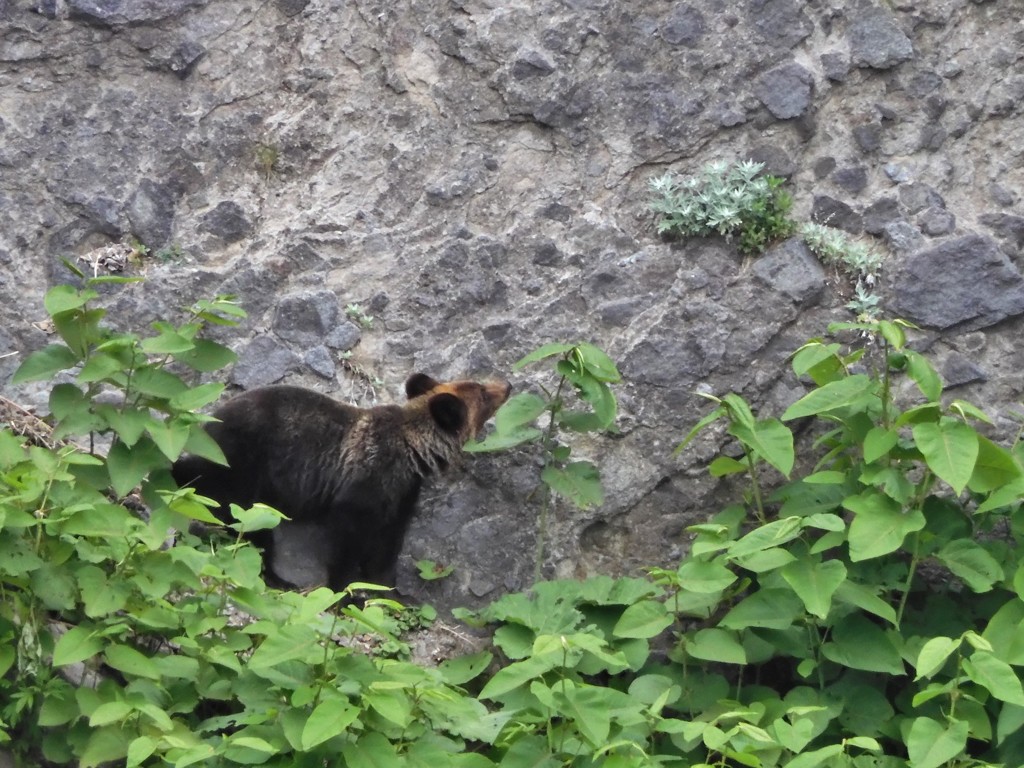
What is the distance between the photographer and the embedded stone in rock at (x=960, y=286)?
7.08 m

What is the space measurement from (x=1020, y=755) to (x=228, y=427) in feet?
12.8

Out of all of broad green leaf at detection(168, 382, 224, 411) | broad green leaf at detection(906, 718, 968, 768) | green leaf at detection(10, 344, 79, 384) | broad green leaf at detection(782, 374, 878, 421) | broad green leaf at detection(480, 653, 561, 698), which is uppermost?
green leaf at detection(10, 344, 79, 384)

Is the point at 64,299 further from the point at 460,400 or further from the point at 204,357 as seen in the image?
the point at 460,400

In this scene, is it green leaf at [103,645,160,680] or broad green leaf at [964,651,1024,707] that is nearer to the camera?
green leaf at [103,645,160,680]

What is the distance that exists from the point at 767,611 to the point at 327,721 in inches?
83.9

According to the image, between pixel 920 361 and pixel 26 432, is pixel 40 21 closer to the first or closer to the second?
pixel 26 432

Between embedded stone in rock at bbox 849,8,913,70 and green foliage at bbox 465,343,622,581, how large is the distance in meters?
2.51

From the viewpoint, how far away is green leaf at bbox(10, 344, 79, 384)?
551 centimetres

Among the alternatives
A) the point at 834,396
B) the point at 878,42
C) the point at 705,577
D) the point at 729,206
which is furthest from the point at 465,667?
the point at 878,42

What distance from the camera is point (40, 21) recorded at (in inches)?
306

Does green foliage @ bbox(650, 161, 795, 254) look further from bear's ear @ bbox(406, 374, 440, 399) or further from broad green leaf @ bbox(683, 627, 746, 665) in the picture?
broad green leaf @ bbox(683, 627, 746, 665)

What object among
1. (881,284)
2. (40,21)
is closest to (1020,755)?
(881,284)

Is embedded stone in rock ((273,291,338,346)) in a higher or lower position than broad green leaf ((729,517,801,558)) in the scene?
higher

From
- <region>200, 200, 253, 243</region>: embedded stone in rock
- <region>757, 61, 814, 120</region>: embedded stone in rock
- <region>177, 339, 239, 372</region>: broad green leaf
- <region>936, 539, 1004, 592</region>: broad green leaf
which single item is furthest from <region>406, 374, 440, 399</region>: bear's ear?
<region>936, 539, 1004, 592</region>: broad green leaf
